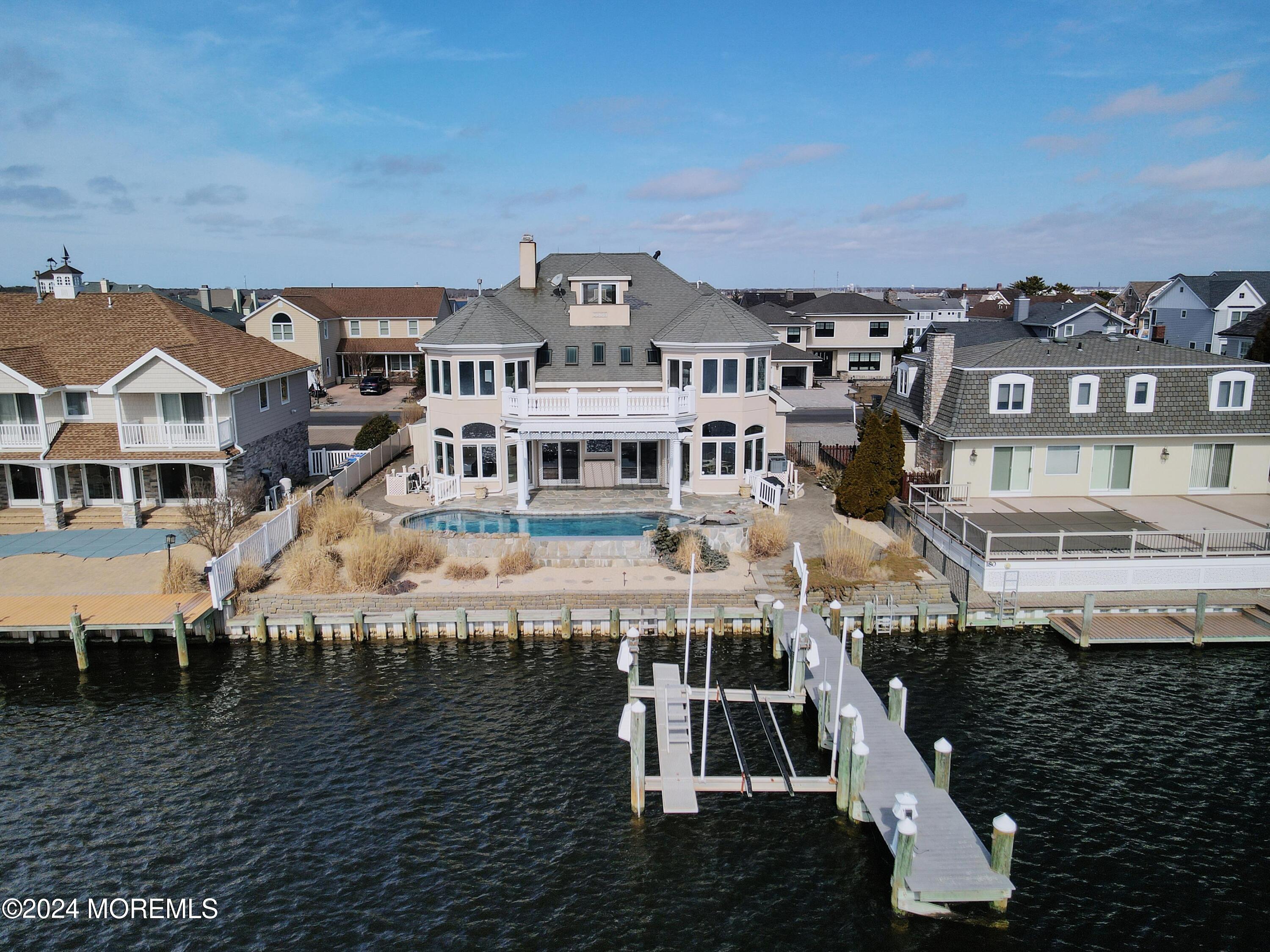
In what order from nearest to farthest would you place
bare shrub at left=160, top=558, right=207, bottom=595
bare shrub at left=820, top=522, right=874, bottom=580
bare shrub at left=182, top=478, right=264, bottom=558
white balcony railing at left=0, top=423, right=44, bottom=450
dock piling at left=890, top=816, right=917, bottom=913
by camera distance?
dock piling at left=890, top=816, right=917, bottom=913, bare shrub at left=160, top=558, right=207, bottom=595, bare shrub at left=820, top=522, right=874, bottom=580, bare shrub at left=182, top=478, right=264, bottom=558, white balcony railing at left=0, top=423, right=44, bottom=450

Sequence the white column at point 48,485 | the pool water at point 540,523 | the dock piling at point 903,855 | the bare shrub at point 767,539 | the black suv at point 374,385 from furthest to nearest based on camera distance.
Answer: the black suv at point 374,385 → the white column at point 48,485 → the pool water at point 540,523 → the bare shrub at point 767,539 → the dock piling at point 903,855

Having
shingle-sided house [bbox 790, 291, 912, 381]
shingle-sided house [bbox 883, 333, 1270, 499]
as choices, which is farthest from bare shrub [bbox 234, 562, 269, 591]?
shingle-sided house [bbox 790, 291, 912, 381]

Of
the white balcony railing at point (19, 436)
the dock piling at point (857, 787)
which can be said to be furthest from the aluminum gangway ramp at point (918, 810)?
the white balcony railing at point (19, 436)

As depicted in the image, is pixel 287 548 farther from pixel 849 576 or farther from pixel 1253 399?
pixel 1253 399

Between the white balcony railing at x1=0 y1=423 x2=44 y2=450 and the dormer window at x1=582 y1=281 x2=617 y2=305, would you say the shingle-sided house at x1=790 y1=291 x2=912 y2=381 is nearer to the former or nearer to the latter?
the dormer window at x1=582 y1=281 x2=617 y2=305

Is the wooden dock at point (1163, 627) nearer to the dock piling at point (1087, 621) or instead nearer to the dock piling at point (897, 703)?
the dock piling at point (1087, 621)

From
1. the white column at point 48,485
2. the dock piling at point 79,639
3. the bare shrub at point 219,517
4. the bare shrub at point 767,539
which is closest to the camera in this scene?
the dock piling at point 79,639
